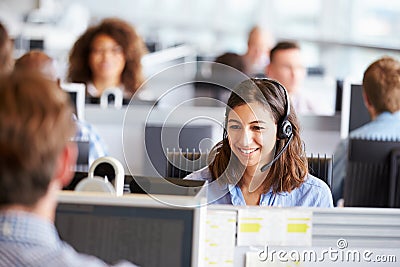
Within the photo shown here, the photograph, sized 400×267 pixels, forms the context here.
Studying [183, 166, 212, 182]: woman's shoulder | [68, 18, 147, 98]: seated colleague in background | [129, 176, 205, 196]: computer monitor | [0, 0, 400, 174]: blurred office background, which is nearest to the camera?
[129, 176, 205, 196]: computer monitor

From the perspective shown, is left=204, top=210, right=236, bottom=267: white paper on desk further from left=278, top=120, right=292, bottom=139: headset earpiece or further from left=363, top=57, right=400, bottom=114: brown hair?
left=363, top=57, right=400, bottom=114: brown hair

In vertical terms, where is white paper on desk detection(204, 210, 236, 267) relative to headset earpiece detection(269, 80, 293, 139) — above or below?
below

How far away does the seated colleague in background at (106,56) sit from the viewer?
410cm

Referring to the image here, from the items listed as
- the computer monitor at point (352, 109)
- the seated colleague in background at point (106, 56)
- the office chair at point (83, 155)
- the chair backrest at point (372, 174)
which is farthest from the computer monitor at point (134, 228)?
the seated colleague in background at point (106, 56)

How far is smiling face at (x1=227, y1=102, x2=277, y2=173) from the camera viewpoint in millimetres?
1900

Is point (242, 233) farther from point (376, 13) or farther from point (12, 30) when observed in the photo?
point (376, 13)

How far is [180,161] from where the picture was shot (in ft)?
6.30

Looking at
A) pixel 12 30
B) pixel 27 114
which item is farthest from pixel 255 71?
pixel 27 114

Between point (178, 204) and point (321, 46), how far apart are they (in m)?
7.68

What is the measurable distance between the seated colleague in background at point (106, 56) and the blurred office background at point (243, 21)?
338 cm

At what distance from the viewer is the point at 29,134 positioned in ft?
3.22

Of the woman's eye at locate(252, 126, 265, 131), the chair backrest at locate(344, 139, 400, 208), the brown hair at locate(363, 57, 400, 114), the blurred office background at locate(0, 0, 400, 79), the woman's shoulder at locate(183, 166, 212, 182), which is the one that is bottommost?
the chair backrest at locate(344, 139, 400, 208)

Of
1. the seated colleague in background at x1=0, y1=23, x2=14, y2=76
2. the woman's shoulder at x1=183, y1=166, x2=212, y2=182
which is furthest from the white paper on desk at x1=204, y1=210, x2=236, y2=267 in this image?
the seated colleague in background at x1=0, y1=23, x2=14, y2=76

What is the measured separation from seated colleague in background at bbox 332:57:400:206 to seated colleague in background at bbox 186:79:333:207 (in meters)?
0.94
